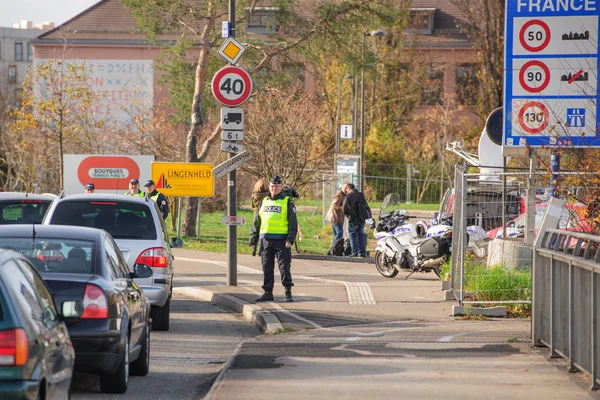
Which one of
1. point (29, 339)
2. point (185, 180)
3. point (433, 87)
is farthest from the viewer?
point (433, 87)

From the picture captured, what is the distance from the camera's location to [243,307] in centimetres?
1471

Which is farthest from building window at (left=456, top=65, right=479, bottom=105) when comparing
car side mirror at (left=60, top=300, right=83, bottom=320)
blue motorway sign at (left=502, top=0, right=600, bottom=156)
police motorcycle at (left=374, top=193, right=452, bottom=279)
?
car side mirror at (left=60, top=300, right=83, bottom=320)

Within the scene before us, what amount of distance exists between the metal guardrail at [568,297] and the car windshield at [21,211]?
825 cm

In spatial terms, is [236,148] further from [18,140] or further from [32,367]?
[18,140]

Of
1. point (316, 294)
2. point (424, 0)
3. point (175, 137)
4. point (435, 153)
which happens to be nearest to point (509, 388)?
point (316, 294)

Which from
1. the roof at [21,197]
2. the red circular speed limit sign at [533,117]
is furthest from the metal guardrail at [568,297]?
the roof at [21,197]

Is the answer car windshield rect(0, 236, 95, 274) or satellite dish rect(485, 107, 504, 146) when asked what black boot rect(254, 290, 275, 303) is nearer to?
satellite dish rect(485, 107, 504, 146)

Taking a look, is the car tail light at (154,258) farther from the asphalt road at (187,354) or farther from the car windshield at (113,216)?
the asphalt road at (187,354)

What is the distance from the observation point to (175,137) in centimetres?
4116

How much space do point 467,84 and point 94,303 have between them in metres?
51.7

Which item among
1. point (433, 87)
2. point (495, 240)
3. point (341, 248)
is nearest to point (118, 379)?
point (495, 240)

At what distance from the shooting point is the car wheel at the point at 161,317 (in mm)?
12453

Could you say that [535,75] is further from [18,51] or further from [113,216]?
[18,51]

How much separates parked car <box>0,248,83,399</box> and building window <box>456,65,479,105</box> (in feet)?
145
